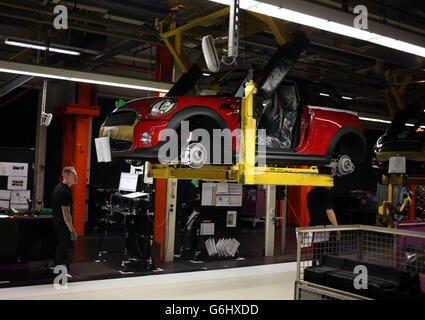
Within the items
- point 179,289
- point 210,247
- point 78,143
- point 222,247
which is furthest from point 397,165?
point 78,143

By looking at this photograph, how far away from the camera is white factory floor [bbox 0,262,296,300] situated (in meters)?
4.77

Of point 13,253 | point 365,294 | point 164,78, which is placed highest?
point 164,78

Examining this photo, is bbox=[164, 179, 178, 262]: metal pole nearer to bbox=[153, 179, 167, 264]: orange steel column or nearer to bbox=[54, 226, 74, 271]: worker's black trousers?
bbox=[153, 179, 167, 264]: orange steel column

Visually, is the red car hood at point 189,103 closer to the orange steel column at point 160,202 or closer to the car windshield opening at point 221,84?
the car windshield opening at point 221,84

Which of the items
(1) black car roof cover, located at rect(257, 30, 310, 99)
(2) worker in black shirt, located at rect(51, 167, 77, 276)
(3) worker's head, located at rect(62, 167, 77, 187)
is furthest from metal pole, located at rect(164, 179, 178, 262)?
(1) black car roof cover, located at rect(257, 30, 310, 99)

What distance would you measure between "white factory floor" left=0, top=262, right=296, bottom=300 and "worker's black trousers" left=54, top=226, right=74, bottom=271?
4.38 feet

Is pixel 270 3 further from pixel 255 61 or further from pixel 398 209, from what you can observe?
pixel 255 61

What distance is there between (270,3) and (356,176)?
17.7 m

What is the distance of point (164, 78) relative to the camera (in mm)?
8820

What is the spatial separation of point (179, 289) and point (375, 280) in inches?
97.8

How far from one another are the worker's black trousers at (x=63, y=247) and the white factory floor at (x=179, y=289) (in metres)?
1.33

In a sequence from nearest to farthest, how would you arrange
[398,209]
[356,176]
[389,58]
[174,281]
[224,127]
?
1. [224,127]
2. [174,281]
3. [398,209]
4. [389,58]
5. [356,176]
